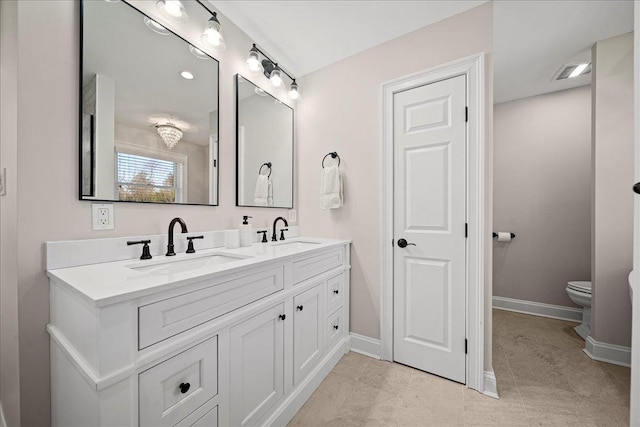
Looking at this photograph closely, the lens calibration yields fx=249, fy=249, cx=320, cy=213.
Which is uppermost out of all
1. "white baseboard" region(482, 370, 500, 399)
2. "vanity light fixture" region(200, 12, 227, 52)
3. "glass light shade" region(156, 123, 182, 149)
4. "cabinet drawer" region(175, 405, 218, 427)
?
"vanity light fixture" region(200, 12, 227, 52)

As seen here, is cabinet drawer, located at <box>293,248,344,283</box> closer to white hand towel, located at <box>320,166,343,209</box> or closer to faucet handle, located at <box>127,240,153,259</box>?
white hand towel, located at <box>320,166,343,209</box>

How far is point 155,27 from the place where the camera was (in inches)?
53.6

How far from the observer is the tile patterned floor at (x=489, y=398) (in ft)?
4.53

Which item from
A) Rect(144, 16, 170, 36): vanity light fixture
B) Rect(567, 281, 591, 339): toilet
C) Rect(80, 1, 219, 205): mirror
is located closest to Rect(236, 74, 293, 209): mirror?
Rect(80, 1, 219, 205): mirror

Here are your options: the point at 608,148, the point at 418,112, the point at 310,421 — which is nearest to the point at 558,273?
the point at 608,148

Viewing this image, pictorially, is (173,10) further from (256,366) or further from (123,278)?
(256,366)

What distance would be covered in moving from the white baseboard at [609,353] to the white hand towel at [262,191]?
9.35 feet

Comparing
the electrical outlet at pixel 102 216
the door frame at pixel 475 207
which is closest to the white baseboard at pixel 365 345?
the door frame at pixel 475 207

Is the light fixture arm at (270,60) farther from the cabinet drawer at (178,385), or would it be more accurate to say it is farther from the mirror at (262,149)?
the cabinet drawer at (178,385)

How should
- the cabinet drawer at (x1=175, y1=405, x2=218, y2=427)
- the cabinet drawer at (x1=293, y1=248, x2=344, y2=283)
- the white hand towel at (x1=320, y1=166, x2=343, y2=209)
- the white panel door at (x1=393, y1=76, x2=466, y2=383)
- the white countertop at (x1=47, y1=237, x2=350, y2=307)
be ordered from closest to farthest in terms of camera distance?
the white countertop at (x1=47, y1=237, x2=350, y2=307) < the cabinet drawer at (x1=175, y1=405, x2=218, y2=427) < the cabinet drawer at (x1=293, y1=248, x2=344, y2=283) < the white panel door at (x1=393, y1=76, x2=466, y2=383) < the white hand towel at (x1=320, y1=166, x2=343, y2=209)

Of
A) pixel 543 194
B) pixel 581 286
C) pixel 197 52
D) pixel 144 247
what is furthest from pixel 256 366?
pixel 543 194

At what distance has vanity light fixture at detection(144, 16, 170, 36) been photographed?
1.33m

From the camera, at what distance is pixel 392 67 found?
1938mm

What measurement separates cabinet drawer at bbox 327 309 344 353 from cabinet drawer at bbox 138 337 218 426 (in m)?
0.97
